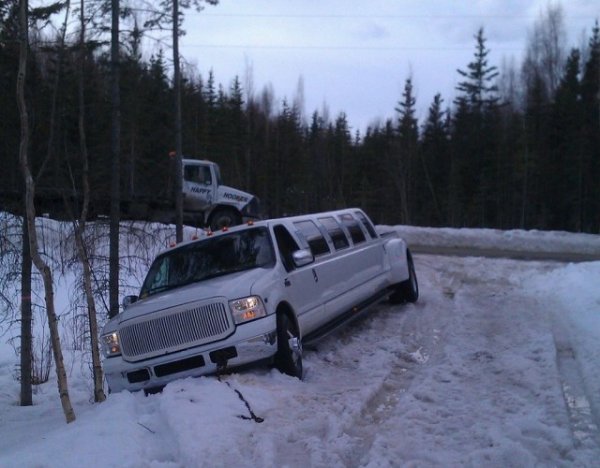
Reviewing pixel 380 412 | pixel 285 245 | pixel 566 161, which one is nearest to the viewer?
pixel 380 412

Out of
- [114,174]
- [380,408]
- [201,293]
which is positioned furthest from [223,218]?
[380,408]

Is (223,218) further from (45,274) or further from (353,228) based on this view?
(45,274)

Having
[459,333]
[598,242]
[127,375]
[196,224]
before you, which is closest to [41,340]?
[127,375]

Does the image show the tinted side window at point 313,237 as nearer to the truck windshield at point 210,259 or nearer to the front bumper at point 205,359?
the truck windshield at point 210,259

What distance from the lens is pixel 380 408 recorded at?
668 cm

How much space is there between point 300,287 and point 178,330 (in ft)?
5.97

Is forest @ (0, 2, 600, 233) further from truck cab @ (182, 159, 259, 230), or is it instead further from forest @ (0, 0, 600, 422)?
truck cab @ (182, 159, 259, 230)

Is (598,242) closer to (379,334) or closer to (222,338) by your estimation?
(379,334)

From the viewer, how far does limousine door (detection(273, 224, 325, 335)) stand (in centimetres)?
829

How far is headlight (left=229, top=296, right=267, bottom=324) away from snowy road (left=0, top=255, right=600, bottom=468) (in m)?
0.58

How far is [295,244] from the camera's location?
9062 millimetres

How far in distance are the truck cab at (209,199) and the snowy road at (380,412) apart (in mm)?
12726

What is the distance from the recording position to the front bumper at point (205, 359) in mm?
7090

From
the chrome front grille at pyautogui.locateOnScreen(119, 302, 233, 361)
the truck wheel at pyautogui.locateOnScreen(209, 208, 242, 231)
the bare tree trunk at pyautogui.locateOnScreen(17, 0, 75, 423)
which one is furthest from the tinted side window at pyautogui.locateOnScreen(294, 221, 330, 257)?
the truck wheel at pyautogui.locateOnScreen(209, 208, 242, 231)
